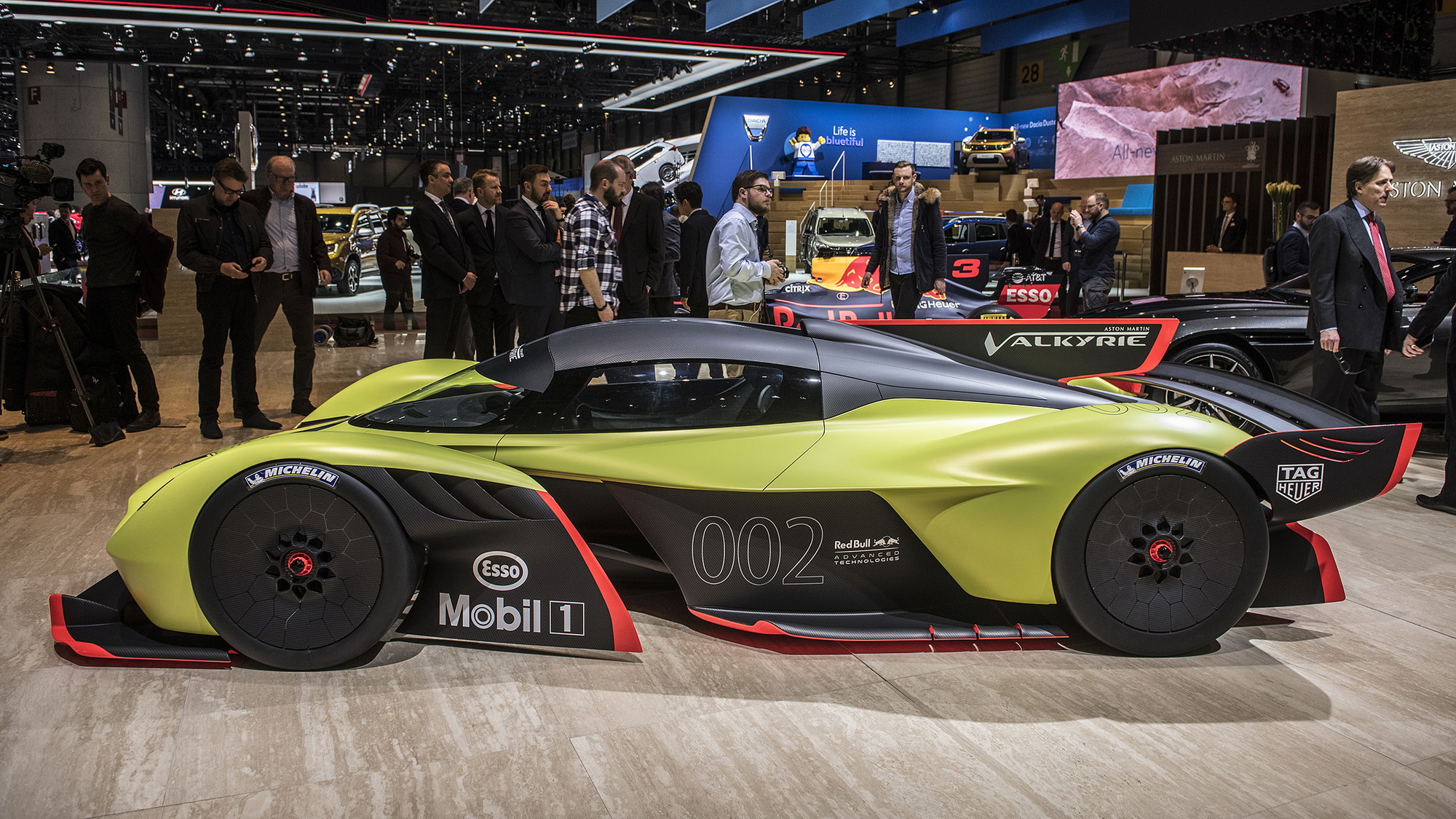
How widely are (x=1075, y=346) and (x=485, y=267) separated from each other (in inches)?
162

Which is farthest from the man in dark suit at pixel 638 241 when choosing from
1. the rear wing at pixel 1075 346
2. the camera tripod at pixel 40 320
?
the camera tripod at pixel 40 320

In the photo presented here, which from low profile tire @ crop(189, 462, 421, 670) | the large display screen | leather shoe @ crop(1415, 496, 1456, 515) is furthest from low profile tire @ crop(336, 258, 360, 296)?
the large display screen

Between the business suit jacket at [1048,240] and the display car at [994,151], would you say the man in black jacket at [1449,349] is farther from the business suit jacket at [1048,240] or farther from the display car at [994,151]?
the display car at [994,151]

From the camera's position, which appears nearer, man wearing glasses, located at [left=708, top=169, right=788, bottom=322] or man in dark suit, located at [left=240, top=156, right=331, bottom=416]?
man wearing glasses, located at [left=708, top=169, right=788, bottom=322]

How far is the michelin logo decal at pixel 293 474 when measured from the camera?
2643mm

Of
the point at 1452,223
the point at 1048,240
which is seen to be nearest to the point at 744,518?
the point at 1452,223

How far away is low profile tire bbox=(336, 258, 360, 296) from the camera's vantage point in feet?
47.7

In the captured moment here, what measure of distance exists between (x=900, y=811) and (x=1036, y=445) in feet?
3.64

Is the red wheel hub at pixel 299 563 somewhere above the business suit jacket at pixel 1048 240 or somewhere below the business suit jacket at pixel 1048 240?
below

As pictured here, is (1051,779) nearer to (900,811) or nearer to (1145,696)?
(900,811)

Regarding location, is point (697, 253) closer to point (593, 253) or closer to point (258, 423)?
point (593, 253)

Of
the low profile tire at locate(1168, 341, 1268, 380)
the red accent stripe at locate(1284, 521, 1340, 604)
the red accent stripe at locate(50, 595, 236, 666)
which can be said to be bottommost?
the red accent stripe at locate(50, 595, 236, 666)

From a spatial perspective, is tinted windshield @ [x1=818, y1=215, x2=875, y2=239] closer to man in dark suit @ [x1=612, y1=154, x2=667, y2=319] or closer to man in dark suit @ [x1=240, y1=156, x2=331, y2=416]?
man in dark suit @ [x1=612, y1=154, x2=667, y2=319]

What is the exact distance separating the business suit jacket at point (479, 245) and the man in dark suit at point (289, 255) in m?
0.90
